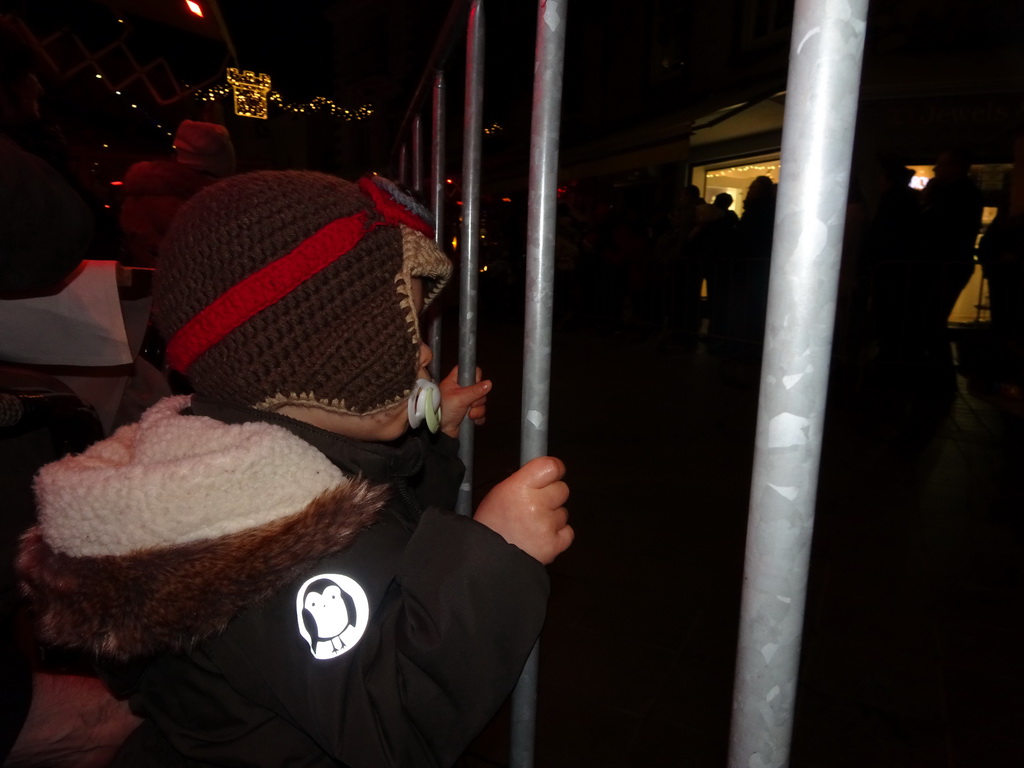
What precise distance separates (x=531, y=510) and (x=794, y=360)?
1.83ft

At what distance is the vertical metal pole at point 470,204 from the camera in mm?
1236

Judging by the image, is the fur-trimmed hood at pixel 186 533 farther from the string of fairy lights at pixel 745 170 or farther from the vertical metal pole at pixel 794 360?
the string of fairy lights at pixel 745 170

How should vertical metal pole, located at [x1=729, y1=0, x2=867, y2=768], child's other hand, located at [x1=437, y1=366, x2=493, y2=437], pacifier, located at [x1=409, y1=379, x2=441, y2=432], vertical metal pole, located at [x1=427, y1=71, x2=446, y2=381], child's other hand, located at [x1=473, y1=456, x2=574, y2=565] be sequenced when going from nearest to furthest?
1. vertical metal pole, located at [x1=729, y1=0, x2=867, y2=768]
2. child's other hand, located at [x1=473, y1=456, x2=574, y2=565]
3. pacifier, located at [x1=409, y1=379, x2=441, y2=432]
4. child's other hand, located at [x1=437, y1=366, x2=493, y2=437]
5. vertical metal pole, located at [x1=427, y1=71, x2=446, y2=381]

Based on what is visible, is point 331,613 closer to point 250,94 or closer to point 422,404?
point 422,404

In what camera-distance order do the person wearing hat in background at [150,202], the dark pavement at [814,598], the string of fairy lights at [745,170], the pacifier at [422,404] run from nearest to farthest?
the pacifier at [422,404], the dark pavement at [814,598], the person wearing hat in background at [150,202], the string of fairy lights at [745,170]

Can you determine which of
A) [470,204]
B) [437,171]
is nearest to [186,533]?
[470,204]

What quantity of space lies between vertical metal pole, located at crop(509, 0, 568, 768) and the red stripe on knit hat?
0.99 ft

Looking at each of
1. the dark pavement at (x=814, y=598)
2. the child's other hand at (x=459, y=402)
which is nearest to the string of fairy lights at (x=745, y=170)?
the dark pavement at (x=814, y=598)

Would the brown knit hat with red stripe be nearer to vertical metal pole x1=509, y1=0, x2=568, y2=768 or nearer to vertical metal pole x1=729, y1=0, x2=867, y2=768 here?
vertical metal pole x1=509, y1=0, x2=568, y2=768

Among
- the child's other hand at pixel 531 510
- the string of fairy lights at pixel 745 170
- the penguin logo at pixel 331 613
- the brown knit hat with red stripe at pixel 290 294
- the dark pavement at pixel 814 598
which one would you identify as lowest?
the dark pavement at pixel 814 598

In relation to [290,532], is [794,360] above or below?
above

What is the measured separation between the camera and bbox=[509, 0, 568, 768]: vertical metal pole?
0.88m

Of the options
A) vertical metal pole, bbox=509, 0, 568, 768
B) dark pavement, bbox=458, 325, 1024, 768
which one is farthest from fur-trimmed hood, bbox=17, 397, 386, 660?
dark pavement, bbox=458, 325, 1024, 768

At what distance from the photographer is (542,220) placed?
36.1 inches
